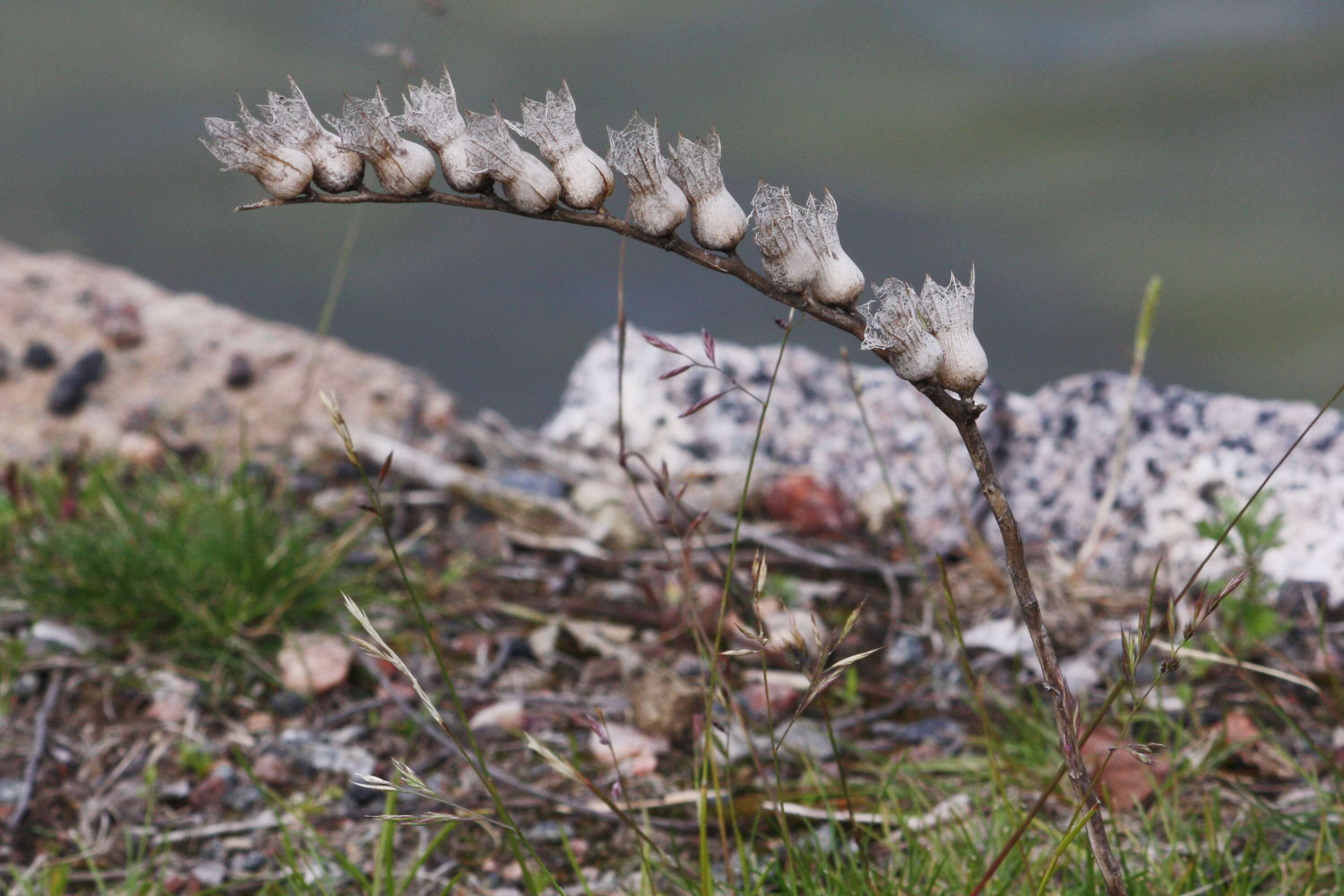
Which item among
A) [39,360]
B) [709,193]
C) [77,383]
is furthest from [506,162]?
[39,360]

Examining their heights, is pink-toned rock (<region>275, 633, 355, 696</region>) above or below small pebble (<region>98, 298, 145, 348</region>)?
below

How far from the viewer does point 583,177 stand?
51.8 inches

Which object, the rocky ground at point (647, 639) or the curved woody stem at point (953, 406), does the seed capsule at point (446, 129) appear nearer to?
the curved woody stem at point (953, 406)

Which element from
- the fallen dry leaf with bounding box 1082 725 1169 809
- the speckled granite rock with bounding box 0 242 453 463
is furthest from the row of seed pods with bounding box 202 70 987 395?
the speckled granite rock with bounding box 0 242 453 463

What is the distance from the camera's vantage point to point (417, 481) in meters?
4.88

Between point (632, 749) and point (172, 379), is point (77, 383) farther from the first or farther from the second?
point (632, 749)

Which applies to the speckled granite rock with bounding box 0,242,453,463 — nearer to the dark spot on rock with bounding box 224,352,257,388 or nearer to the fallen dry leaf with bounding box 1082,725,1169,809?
the dark spot on rock with bounding box 224,352,257,388

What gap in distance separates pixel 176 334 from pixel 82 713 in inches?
146

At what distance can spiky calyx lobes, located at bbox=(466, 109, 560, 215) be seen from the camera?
4.23ft

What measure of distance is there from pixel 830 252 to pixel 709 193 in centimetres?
17

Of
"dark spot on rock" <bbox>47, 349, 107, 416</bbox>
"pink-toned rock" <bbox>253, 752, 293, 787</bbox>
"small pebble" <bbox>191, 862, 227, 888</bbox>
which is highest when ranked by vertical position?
"dark spot on rock" <bbox>47, 349, 107, 416</bbox>

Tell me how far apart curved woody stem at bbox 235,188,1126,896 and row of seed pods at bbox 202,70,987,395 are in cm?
1

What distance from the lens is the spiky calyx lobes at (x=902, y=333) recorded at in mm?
1307

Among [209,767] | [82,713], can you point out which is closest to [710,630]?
[209,767]
